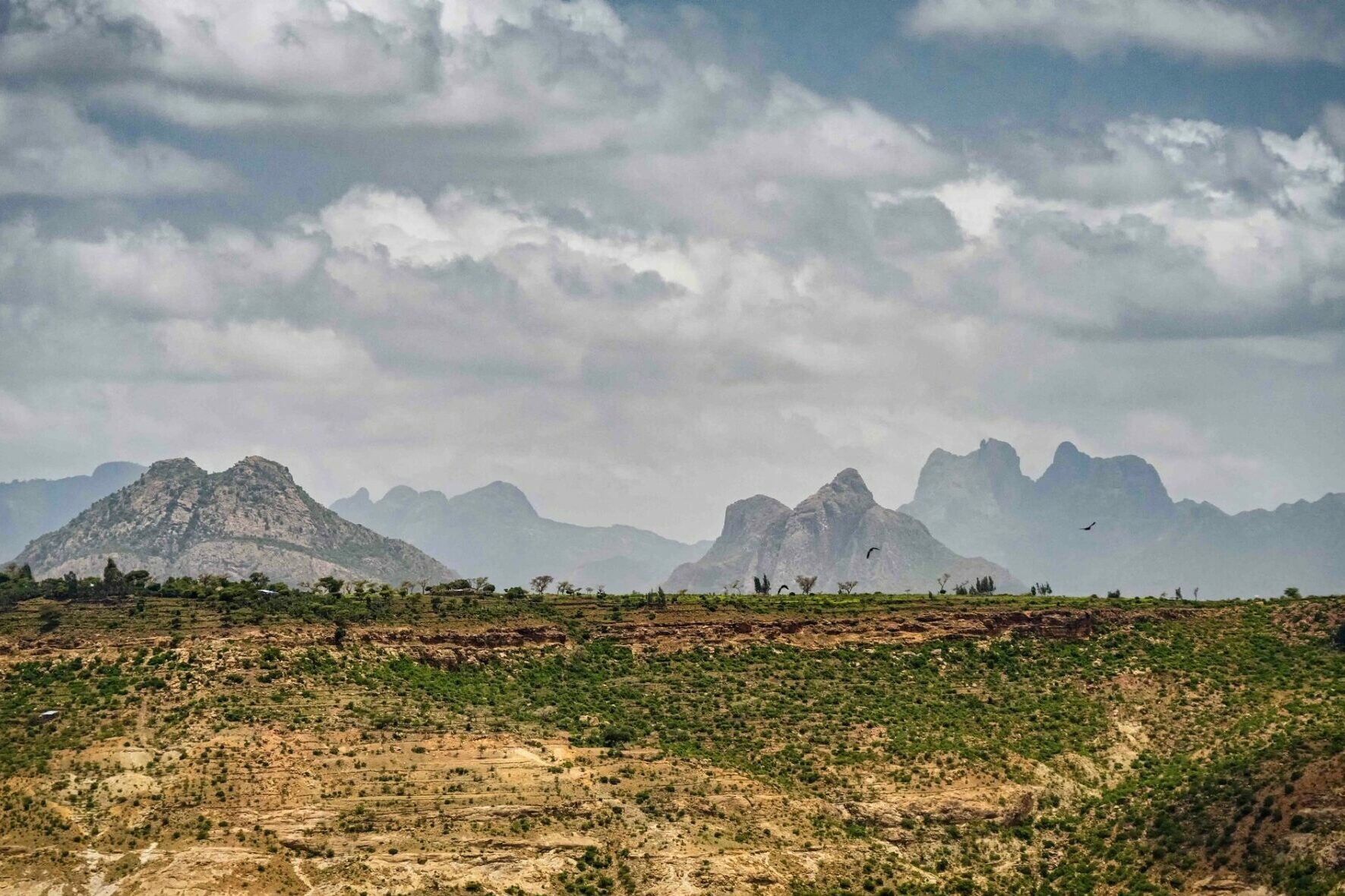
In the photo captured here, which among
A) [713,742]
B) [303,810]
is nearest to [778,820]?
[713,742]

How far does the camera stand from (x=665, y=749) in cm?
10588

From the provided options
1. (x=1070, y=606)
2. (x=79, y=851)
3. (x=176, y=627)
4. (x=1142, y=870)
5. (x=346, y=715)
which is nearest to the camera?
(x=79, y=851)

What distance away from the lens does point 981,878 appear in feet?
321

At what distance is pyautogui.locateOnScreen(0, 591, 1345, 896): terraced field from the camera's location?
91375 mm

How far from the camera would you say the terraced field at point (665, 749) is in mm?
91375

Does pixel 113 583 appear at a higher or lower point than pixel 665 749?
higher

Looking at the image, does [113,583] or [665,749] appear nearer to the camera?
[665,749]

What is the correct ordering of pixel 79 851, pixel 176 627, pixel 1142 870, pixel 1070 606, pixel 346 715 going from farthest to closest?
pixel 1070 606 → pixel 176 627 → pixel 346 715 → pixel 1142 870 → pixel 79 851

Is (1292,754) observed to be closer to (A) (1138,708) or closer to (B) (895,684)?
(A) (1138,708)

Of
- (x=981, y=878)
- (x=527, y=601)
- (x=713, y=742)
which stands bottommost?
(x=981, y=878)

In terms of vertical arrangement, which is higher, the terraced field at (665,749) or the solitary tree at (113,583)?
the solitary tree at (113,583)

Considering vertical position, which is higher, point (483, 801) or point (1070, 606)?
point (1070, 606)

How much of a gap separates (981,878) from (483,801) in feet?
116

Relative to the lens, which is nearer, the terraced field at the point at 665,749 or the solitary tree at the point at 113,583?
the terraced field at the point at 665,749
